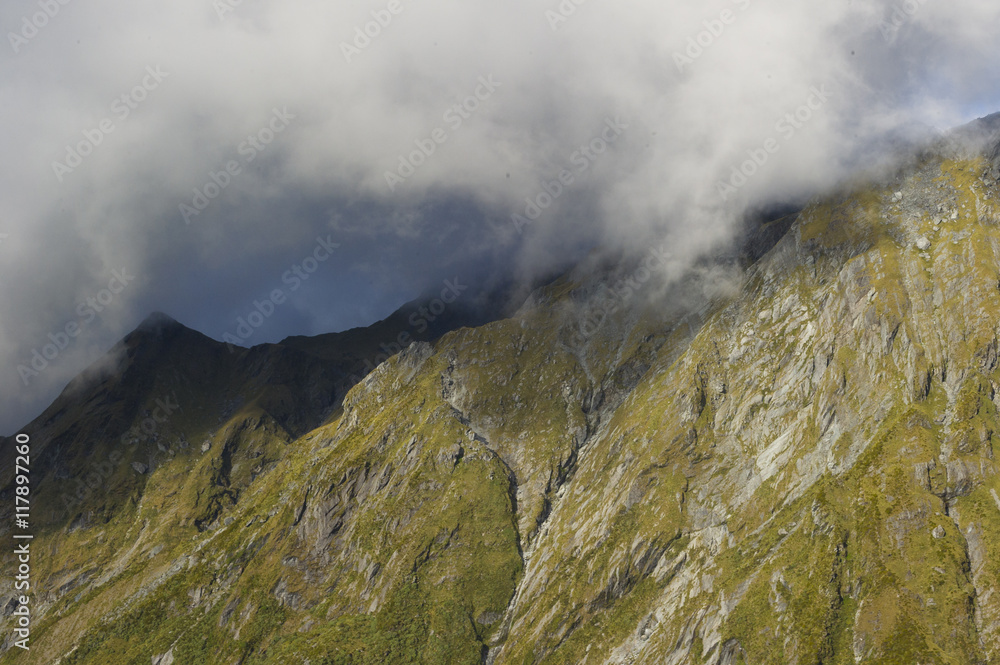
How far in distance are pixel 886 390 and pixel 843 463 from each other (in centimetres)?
2958

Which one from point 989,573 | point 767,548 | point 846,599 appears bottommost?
point 989,573

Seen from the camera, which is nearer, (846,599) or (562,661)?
(846,599)

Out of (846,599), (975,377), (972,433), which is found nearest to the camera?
(846,599)

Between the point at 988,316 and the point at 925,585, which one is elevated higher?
the point at 988,316

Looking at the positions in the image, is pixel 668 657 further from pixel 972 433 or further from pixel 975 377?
pixel 975 377

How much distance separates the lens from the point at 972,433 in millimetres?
175125

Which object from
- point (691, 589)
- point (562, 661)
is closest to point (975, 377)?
point (691, 589)

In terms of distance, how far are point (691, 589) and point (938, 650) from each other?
216 ft

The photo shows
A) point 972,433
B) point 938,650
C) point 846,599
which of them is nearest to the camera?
point 938,650

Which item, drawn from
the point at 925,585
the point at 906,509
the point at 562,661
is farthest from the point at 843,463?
the point at 562,661

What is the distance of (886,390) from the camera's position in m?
200

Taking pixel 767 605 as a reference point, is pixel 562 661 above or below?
above

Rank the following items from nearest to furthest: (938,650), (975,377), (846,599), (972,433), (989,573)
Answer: (938,650) → (989,573) → (846,599) → (972,433) → (975,377)

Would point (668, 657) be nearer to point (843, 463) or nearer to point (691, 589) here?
point (691, 589)
